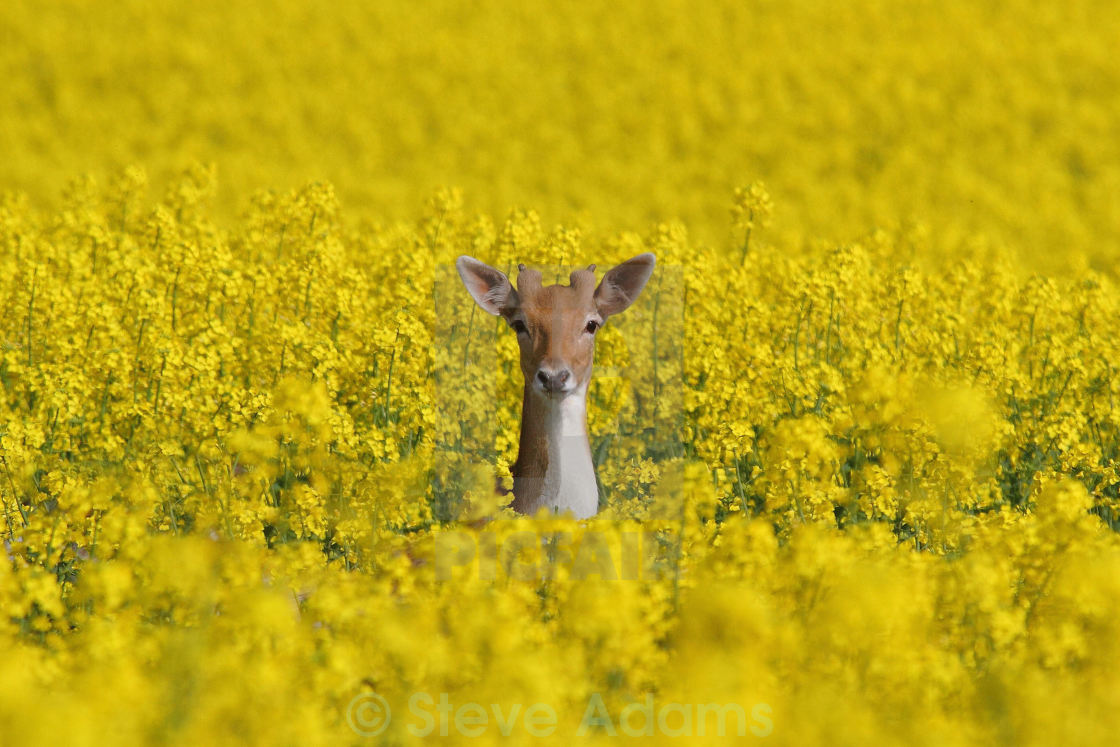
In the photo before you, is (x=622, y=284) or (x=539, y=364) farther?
(x=622, y=284)

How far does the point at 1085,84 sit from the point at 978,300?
44.0 ft

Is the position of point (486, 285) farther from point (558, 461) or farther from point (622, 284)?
point (558, 461)

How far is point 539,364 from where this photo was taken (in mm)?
6398

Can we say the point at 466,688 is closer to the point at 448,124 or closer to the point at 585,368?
the point at 585,368

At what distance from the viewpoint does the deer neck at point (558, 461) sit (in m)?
6.53

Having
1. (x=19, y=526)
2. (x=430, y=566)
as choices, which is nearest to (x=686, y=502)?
(x=430, y=566)

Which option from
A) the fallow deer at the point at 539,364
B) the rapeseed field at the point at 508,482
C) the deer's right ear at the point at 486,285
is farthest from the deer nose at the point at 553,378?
the rapeseed field at the point at 508,482

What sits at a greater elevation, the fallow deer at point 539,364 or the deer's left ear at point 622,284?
the deer's left ear at point 622,284

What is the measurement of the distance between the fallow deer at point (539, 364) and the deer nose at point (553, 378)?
0.26 ft

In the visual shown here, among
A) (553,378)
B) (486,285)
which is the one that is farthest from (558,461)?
(486,285)

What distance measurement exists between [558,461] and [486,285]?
975 millimetres

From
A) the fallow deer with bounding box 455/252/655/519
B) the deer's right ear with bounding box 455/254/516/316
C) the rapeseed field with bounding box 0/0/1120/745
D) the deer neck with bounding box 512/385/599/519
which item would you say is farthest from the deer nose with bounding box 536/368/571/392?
the rapeseed field with bounding box 0/0/1120/745

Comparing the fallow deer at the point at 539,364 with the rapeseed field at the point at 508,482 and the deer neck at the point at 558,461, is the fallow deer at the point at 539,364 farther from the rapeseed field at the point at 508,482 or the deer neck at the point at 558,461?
the rapeseed field at the point at 508,482

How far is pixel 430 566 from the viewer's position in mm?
5699
